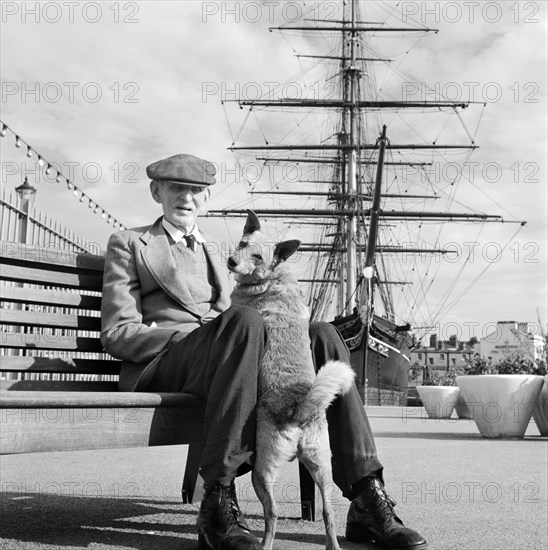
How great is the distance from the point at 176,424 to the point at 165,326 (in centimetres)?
64

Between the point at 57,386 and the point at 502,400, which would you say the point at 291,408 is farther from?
the point at 502,400

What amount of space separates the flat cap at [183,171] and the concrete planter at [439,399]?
11.7 m

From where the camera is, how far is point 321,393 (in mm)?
2316

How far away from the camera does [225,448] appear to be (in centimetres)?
233

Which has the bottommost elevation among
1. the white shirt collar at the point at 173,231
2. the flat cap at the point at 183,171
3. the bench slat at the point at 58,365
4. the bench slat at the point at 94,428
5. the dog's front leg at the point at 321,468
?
the dog's front leg at the point at 321,468

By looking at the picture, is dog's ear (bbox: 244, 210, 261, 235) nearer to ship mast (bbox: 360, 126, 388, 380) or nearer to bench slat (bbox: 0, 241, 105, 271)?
bench slat (bbox: 0, 241, 105, 271)

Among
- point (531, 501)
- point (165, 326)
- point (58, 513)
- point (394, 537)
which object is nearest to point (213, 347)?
point (165, 326)

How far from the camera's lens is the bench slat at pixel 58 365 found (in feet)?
10.7

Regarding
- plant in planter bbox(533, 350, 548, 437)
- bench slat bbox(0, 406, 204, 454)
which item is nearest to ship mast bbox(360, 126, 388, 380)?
plant in planter bbox(533, 350, 548, 437)

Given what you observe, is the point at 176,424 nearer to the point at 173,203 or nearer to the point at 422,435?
the point at 173,203

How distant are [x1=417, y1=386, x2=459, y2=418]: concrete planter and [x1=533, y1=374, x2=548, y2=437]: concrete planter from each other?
16.3 ft

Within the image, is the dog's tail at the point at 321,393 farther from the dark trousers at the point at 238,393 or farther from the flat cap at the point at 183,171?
the flat cap at the point at 183,171

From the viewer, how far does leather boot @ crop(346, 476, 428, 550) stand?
2.45 metres

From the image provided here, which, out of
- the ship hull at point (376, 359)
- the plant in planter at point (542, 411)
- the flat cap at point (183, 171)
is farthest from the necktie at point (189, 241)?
the ship hull at point (376, 359)
